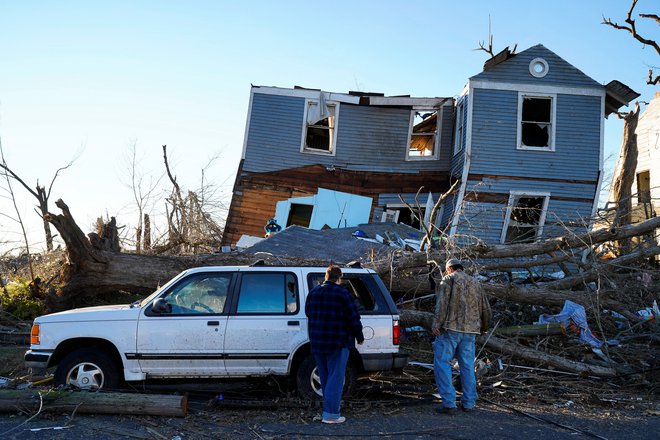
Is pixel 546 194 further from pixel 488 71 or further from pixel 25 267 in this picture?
pixel 25 267

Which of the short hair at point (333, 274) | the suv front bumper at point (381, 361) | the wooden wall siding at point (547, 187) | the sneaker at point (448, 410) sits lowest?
the sneaker at point (448, 410)

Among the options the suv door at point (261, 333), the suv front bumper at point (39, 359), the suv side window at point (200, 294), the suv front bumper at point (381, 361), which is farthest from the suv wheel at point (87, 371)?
the suv front bumper at point (381, 361)

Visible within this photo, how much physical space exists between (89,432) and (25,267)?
13406mm

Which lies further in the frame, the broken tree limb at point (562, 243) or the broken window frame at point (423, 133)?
the broken window frame at point (423, 133)

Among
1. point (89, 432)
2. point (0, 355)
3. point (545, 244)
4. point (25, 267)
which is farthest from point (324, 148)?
point (89, 432)

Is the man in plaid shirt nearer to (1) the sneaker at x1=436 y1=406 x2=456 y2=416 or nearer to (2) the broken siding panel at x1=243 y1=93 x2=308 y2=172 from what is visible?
(1) the sneaker at x1=436 y1=406 x2=456 y2=416

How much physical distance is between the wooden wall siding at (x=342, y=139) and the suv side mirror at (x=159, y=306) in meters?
12.5

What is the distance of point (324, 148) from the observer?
68.4 feet

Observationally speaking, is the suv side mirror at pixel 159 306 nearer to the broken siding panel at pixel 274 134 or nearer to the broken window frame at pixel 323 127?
the broken siding panel at pixel 274 134

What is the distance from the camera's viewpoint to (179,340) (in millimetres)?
6711

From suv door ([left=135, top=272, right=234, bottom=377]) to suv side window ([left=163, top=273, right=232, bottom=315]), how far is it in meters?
0.02

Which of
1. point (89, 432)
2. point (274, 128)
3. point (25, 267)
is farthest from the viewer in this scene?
point (274, 128)

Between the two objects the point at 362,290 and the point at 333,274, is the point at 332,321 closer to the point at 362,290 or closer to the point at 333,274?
the point at 333,274

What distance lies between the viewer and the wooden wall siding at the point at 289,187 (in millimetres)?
18891
